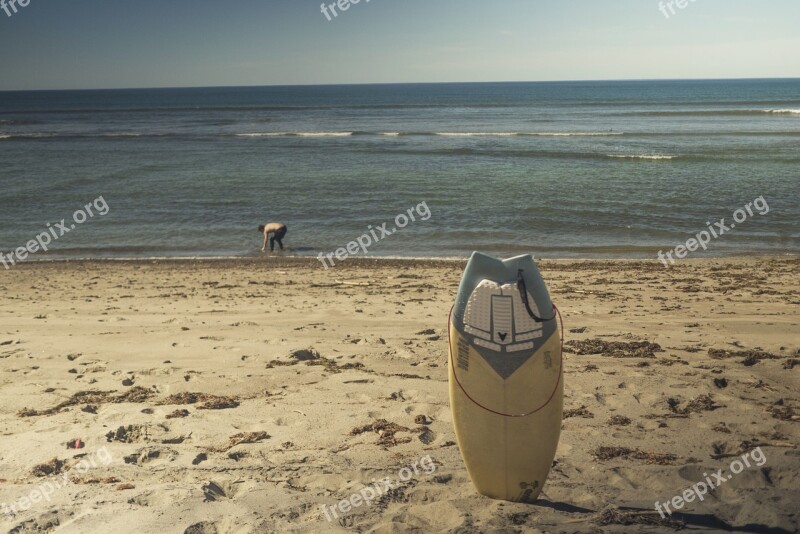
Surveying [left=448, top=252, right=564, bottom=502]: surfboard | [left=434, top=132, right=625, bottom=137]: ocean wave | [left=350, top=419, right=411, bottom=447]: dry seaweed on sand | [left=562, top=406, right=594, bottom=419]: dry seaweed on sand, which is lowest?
[left=350, top=419, right=411, bottom=447]: dry seaweed on sand

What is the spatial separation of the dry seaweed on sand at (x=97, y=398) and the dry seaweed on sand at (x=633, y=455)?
4.58m

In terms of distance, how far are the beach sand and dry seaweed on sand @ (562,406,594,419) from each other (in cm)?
3

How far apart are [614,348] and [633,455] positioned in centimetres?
314

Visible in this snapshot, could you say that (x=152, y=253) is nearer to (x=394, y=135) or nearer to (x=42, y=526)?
(x=42, y=526)

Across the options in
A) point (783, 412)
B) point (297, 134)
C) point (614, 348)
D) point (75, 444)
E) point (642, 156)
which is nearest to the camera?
point (75, 444)

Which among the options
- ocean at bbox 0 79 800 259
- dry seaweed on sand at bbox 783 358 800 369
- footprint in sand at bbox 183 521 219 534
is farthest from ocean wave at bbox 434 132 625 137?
footprint in sand at bbox 183 521 219 534

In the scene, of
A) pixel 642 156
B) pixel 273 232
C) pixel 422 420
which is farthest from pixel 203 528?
pixel 642 156

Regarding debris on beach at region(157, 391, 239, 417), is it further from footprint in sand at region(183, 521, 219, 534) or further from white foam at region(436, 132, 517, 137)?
white foam at region(436, 132, 517, 137)

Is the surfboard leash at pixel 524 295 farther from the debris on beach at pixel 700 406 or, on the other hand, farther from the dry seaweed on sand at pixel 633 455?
the debris on beach at pixel 700 406

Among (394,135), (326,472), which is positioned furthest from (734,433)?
(394,135)

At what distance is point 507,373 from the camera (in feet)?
16.2

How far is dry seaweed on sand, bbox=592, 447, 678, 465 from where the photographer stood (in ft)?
17.9

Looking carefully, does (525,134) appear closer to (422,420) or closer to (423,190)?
(423,190)

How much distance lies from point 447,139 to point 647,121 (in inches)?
882
